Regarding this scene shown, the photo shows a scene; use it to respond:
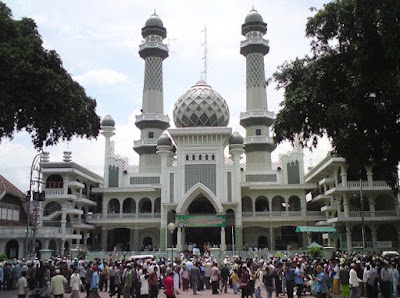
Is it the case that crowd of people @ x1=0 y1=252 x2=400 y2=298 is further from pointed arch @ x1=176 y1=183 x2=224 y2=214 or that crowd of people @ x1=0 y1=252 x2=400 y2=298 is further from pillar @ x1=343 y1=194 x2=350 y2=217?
pointed arch @ x1=176 y1=183 x2=224 y2=214

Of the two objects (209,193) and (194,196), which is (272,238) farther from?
(194,196)

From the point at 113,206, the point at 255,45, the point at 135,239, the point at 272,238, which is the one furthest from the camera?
the point at 255,45

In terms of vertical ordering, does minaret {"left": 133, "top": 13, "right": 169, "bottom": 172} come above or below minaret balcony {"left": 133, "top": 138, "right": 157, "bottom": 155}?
above

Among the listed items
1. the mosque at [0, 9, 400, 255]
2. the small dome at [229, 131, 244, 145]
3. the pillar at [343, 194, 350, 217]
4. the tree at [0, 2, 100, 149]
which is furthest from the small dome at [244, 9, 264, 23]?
the tree at [0, 2, 100, 149]

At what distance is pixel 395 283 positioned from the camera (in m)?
17.0

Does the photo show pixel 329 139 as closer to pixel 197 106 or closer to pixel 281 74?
pixel 281 74

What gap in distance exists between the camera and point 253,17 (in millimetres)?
54406

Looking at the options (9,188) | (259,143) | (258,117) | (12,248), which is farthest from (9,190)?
(258,117)

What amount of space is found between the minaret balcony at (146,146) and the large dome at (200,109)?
457 centimetres

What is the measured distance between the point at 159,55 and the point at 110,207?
19.8 meters

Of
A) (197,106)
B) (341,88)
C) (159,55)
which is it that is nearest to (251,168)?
(197,106)

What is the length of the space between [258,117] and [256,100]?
7.65 feet

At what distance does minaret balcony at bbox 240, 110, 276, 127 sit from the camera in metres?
50.5

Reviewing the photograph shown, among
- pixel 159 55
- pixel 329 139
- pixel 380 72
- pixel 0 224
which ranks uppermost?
pixel 159 55
